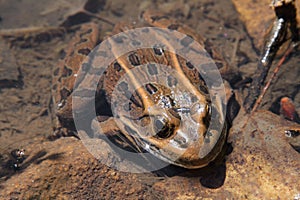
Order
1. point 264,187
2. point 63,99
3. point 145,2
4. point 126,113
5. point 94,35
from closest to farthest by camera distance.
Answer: point 264,187
point 126,113
point 63,99
point 94,35
point 145,2

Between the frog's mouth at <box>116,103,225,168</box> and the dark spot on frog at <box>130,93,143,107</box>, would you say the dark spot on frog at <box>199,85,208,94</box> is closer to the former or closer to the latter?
the frog's mouth at <box>116,103,225,168</box>

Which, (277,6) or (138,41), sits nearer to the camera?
(277,6)

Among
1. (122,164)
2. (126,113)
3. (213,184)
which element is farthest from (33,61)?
(213,184)

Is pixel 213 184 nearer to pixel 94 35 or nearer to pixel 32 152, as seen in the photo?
pixel 32 152

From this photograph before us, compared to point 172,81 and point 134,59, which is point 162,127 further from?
point 134,59

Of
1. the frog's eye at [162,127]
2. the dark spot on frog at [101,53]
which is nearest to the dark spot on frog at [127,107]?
the frog's eye at [162,127]

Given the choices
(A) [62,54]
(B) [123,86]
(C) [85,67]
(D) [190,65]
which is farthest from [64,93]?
(D) [190,65]

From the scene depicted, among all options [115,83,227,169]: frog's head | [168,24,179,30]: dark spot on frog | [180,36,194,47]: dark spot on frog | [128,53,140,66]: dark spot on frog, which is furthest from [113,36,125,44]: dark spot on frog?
[115,83,227,169]: frog's head
